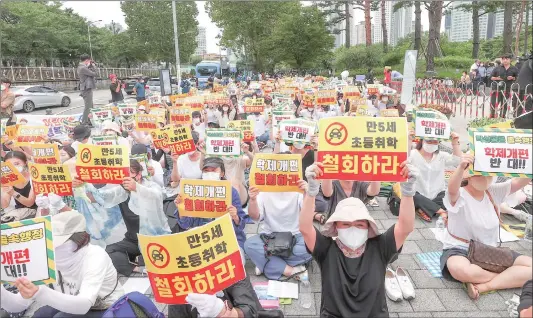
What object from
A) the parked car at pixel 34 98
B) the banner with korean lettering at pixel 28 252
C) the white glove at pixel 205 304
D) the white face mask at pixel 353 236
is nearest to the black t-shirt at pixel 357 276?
the white face mask at pixel 353 236

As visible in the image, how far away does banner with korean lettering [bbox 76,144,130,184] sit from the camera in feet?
17.0

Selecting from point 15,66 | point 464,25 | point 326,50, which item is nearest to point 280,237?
point 15,66

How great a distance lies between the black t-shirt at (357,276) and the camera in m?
3.34

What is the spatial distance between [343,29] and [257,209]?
4287cm

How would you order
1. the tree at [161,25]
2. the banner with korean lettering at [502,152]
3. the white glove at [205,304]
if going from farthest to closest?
the tree at [161,25] < the banner with korean lettering at [502,152] < the white glove at [205,304]

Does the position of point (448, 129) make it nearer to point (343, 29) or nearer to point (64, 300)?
point (64, 300)

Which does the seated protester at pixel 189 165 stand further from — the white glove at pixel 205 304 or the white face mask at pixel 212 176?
the white glove at pixel 205 304

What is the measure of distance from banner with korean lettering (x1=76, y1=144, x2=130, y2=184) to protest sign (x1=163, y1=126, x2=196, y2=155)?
5.26ft

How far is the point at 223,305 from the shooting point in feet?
10.4

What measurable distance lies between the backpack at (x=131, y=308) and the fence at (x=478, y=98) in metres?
9.73

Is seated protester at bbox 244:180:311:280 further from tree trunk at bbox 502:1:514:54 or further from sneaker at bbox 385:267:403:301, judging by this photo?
tree trunk at bbox 502:1:514:54

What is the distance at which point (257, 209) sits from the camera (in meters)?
5.02

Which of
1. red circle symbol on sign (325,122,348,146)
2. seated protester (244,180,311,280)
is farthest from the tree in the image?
red circle symbol on sign (325,122,348,146)

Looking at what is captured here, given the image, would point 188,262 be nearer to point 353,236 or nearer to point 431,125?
point 353,236
